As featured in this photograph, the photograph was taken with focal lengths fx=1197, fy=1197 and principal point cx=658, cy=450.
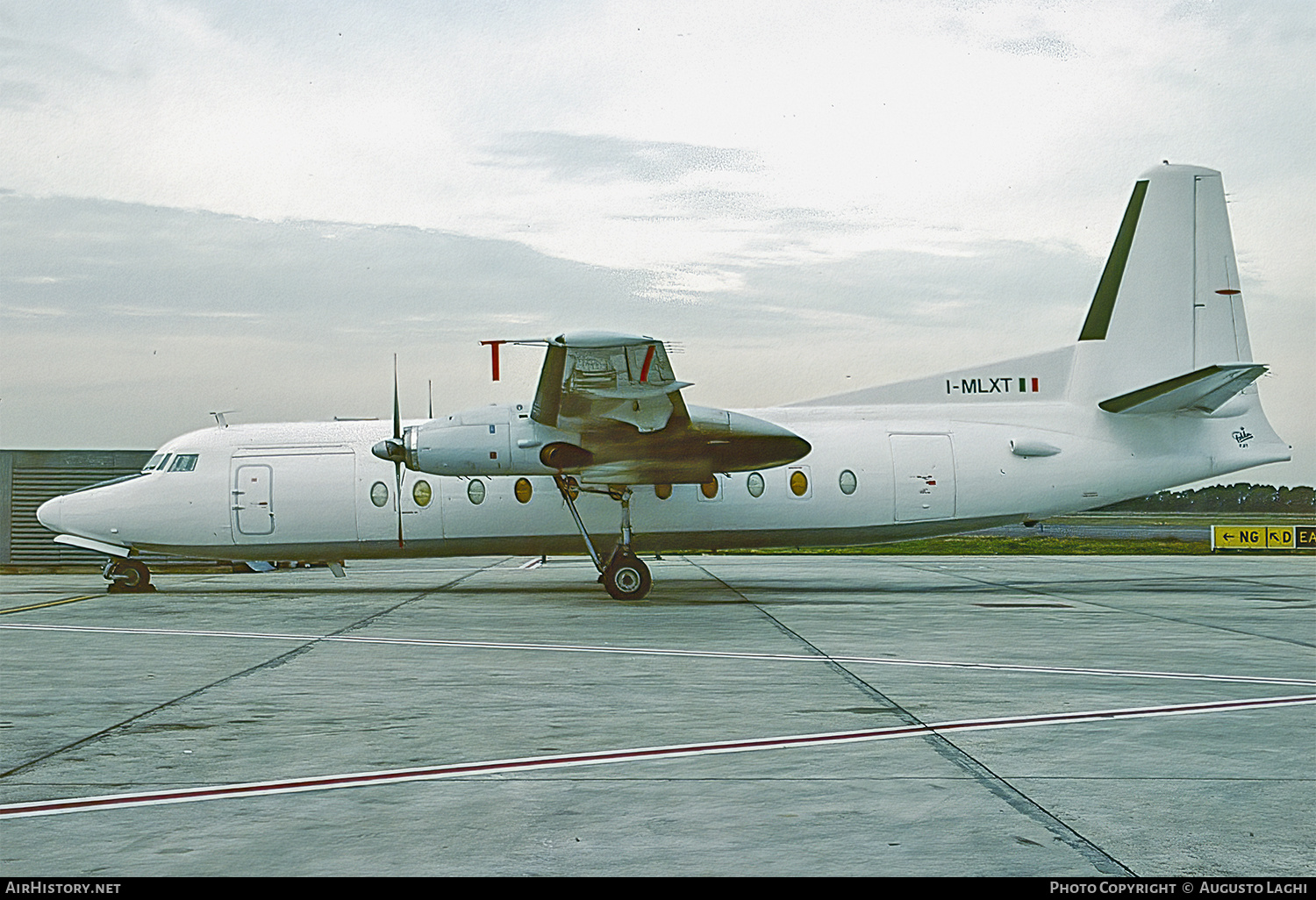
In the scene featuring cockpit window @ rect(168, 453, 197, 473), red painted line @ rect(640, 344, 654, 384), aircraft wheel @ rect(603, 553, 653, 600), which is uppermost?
red painted line @ rect(640, 344, 654, 384)

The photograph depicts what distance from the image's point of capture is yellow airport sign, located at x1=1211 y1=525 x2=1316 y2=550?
4462 cm

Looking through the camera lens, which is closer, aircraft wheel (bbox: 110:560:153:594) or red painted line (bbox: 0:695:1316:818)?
red painted line (bbox: 0:695:1316:818)

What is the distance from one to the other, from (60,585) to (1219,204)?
81.7ft

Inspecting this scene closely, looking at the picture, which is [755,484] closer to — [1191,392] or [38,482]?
[1191,392]

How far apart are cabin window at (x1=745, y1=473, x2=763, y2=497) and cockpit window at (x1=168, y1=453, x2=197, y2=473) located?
9.93 m

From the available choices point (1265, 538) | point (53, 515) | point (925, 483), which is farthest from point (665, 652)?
point (1265, 538)

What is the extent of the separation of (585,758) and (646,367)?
36.3 ft

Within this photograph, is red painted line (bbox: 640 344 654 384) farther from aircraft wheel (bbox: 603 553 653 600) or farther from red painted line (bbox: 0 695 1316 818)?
red painted line (bbox: 0 695 1316 818)

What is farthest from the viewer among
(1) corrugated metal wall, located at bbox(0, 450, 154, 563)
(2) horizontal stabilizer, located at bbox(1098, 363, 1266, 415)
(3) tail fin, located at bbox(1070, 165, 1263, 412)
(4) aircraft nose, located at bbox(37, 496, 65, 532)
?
(1) corrugated metal wall, located at bbox(0, 450, 154, 563)

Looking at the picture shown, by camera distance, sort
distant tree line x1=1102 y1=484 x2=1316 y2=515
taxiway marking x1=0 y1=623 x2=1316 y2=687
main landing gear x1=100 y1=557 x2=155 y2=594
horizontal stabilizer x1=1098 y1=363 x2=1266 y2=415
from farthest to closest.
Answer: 1. distant tree line x1=1102 y1=484 x2=1316 y2=515
2. main landing gear x1=100 y1=557 x2=155 y2=594
3. horizontal stabilizer x1=1098 y1=363 x2=1266 y2=415
4. taxiway marking x1=0 y1=623 x2=1316 y2=687

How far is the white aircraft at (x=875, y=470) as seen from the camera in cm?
2072

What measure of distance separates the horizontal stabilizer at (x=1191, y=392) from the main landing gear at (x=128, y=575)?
58.8 feet

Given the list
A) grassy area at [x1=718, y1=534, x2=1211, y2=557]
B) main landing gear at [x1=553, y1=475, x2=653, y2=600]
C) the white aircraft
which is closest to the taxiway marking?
the white aircraft

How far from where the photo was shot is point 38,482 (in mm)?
37188
